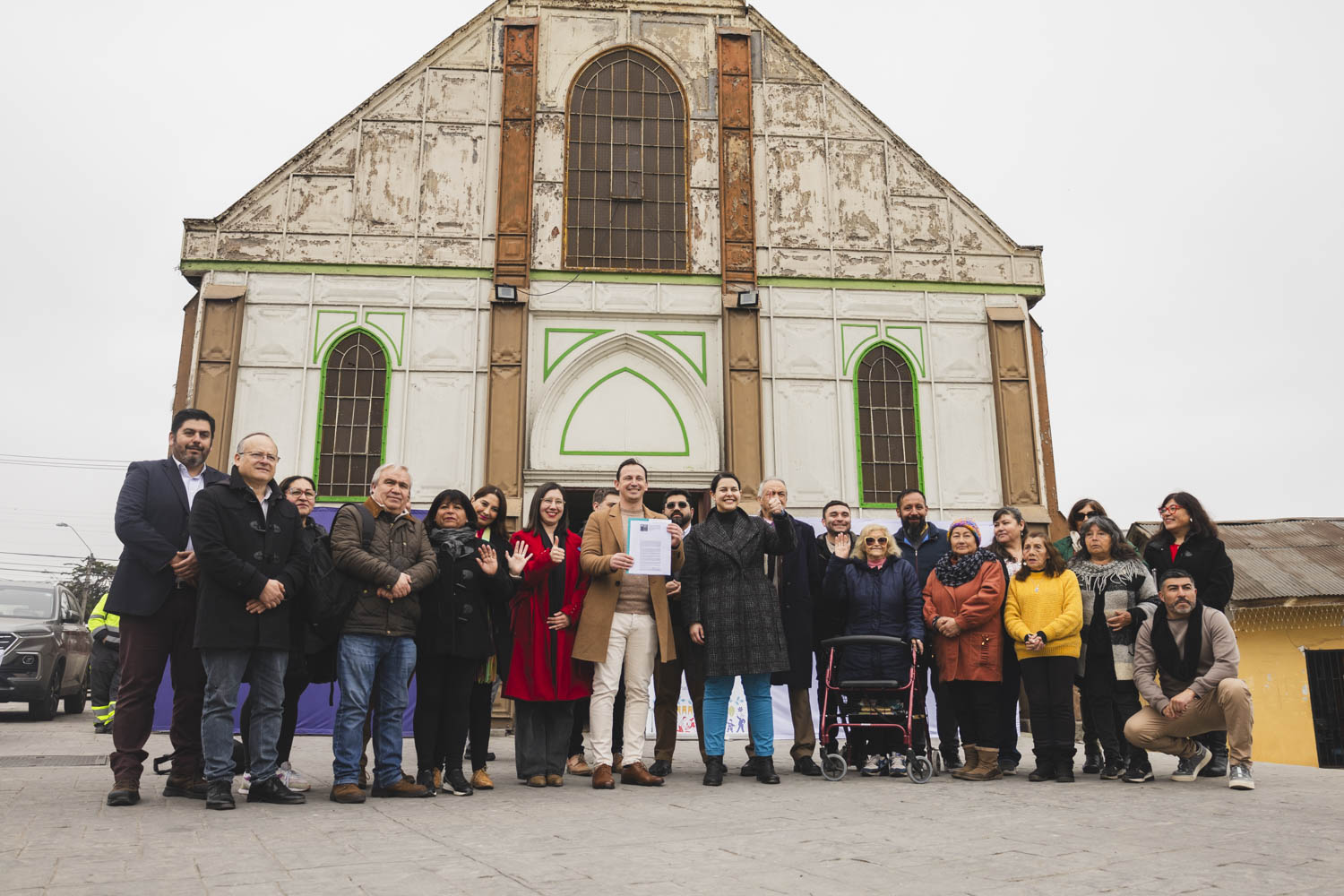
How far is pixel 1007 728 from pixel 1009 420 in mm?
8469

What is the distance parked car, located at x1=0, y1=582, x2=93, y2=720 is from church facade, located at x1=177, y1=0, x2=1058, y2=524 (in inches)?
134

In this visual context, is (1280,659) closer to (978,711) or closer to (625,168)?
(978,711)

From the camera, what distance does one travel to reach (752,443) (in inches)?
583

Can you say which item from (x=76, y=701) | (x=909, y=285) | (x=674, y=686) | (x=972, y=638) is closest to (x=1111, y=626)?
(x=972, y=638)

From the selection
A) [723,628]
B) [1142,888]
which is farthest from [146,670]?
[1142,888]

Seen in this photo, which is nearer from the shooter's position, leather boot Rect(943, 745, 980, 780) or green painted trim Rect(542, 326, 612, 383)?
leather boot Rect(943, 745, 980, 780)

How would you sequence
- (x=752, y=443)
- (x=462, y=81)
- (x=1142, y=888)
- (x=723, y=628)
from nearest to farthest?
(x=1142, y=888), (x=723, y=628), (x=752, y=443), (x=462, y=81)

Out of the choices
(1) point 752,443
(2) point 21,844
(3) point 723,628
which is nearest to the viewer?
(2) point 21,844

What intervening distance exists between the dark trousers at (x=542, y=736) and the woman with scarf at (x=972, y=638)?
2744 mm

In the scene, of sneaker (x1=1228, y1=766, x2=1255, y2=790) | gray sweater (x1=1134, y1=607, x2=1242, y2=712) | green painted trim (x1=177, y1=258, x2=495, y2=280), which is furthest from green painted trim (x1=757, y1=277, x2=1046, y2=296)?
sneaker (x1=1228, y1=766, x2=1255, y2=790)

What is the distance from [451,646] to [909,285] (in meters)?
11.4

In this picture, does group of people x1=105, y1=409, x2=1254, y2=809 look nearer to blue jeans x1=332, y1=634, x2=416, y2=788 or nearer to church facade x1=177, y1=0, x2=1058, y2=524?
blue jeans x1=332, y1=634, x2=416, y2=788

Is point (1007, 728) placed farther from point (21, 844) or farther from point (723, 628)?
point (21, 844)

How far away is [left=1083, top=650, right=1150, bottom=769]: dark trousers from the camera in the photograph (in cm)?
708
